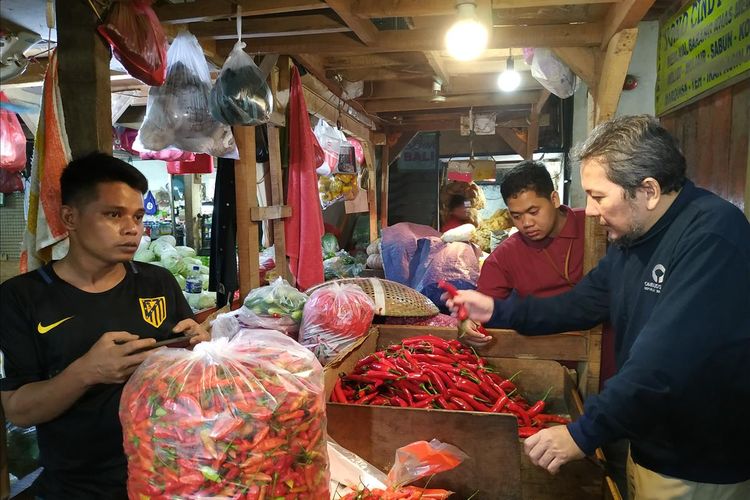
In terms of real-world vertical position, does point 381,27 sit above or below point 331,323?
above

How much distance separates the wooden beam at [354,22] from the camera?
2.84m

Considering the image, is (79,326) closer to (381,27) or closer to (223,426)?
(223,426)

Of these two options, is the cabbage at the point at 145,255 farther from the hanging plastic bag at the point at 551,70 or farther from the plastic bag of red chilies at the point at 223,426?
the plastic bag of red chilies at the point at 223,426

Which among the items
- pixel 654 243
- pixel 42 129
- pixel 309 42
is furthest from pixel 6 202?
pixel 654 243

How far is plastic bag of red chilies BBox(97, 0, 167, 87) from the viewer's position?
2113 millimetres

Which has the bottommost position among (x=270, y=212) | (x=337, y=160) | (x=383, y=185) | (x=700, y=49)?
(x=270, y=212)

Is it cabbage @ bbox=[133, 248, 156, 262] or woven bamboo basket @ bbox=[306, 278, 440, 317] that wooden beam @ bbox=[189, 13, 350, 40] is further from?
cabbage @ bbox=[133, 248, 156, 262]

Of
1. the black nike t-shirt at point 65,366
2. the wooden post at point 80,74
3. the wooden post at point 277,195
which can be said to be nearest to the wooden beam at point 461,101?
the wooden post at point 277,195

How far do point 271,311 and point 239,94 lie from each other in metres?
1.33

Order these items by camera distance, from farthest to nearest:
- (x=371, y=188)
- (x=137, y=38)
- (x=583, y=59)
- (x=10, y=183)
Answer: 1. (x=371, y=188)
2. (x=10, y=183)
3. (x=583, y=59)
4. (x=137, y=38)

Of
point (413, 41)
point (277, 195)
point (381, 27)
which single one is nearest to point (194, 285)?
point (277, 195)

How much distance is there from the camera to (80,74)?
2061mm

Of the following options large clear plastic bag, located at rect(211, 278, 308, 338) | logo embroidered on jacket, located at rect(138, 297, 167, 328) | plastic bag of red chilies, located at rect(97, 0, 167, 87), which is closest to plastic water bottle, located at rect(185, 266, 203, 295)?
large clear plastic bag, located at rect(211, 278, 308, 338)

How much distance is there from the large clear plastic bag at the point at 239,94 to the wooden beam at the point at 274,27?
42cm
